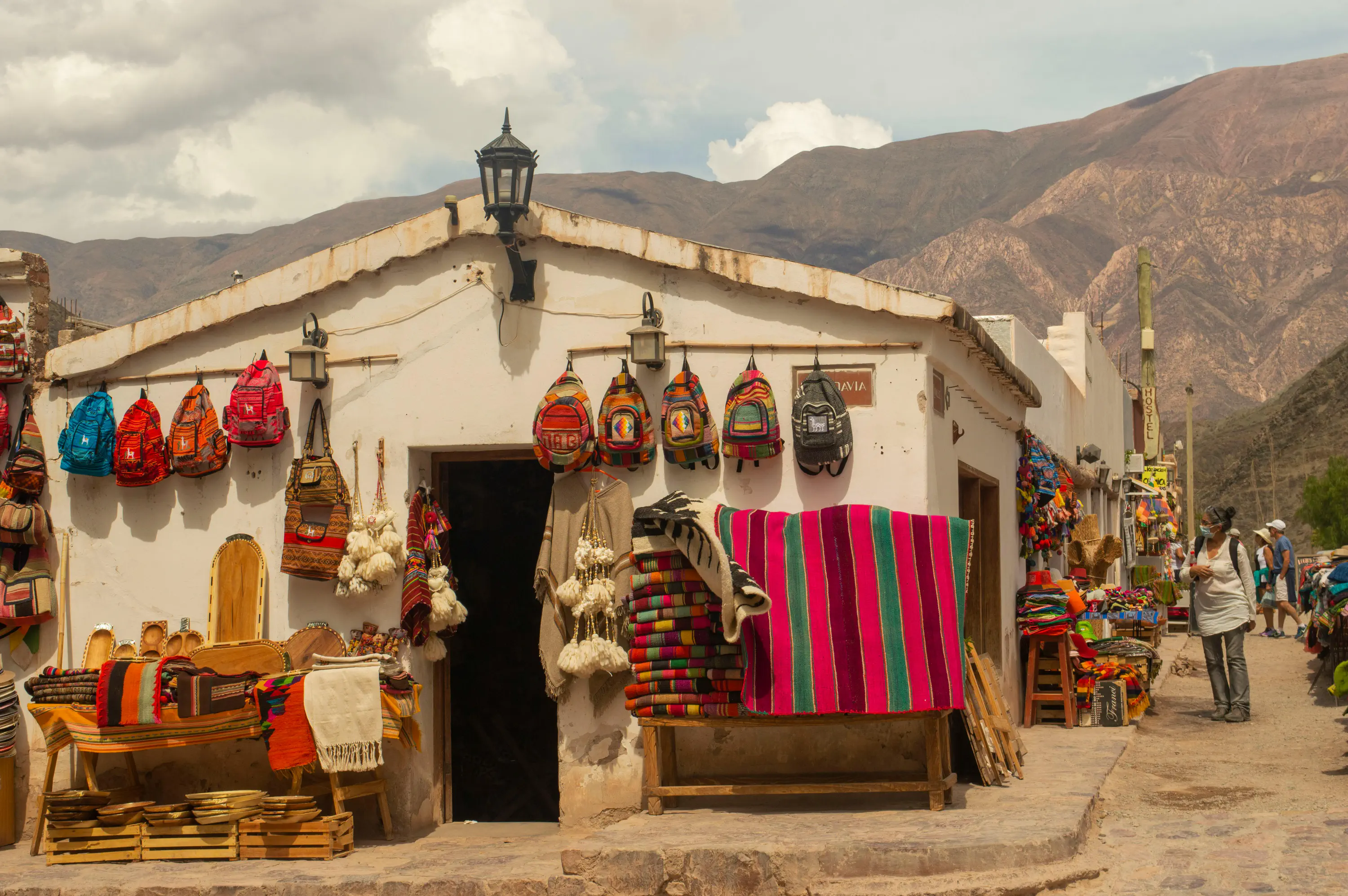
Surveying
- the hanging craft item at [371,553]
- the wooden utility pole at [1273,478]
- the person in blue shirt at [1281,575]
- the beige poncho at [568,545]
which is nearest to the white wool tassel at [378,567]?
the hanging craft item at [371,553]

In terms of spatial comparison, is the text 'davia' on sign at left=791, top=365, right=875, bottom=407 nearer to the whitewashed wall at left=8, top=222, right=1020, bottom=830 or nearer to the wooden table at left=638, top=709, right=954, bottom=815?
the whitewashed wall at left=8, top=222, right=1020, bottom=830

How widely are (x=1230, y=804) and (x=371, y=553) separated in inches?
205

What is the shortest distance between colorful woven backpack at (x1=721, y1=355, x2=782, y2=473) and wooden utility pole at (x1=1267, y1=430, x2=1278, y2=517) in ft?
152

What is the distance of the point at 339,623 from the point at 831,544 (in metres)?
3.15

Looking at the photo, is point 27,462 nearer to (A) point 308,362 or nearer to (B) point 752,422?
(A) point 308,362

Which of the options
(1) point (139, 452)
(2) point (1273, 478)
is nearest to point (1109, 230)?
(2) point (1273, 478)

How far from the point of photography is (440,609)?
8.26 m

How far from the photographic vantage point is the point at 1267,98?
177 m

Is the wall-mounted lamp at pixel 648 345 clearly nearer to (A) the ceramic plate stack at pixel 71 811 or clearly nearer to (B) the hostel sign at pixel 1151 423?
(A) the ceramic plate stack at pixel 71 811

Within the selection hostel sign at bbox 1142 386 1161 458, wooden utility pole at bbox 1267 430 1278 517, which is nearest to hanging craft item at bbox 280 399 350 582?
hostel sign at bbox 1142 386 1161 458

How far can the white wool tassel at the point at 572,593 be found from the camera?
782 cm

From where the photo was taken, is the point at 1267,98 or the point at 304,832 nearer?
the point at 304,832

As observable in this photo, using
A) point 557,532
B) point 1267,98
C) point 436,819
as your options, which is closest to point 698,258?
point 557,532

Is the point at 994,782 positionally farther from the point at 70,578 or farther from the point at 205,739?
the point at 70,578
